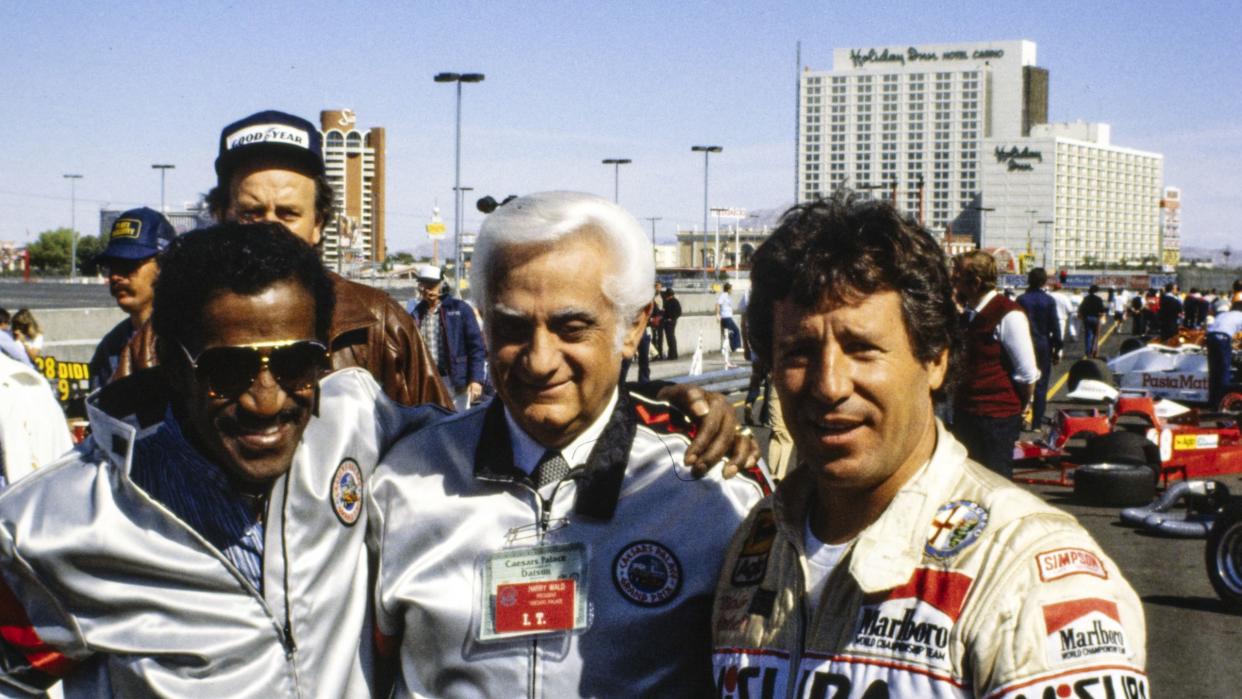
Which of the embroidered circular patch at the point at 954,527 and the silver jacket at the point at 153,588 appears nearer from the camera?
the embroidered circular patch at the point at 954,527

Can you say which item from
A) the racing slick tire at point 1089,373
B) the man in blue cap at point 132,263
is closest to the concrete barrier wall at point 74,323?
the racing slick tire at point 1089,373

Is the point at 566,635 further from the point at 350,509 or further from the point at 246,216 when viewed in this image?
the point at 246,216

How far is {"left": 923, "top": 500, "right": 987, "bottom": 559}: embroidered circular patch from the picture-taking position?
2049 mm

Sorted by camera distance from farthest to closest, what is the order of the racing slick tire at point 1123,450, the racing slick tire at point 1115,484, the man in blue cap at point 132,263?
the racing slick tire at point 1123,450
the racing slick tire at point 1115,484
the man in blue cap at point 132,263

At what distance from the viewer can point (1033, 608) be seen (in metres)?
1.91

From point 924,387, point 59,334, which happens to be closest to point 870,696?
point 924,387

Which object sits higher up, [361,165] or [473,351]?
[361,165]

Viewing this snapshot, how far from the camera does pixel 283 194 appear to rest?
345cm

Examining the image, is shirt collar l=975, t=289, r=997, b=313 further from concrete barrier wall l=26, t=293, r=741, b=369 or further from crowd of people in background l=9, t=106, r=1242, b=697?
concrete barrier wall l=26, t=293, r=741, b=369

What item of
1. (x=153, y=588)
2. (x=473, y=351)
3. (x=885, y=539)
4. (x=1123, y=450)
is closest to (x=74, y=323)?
(x=473, y=351)

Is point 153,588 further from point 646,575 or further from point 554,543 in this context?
point 646,575

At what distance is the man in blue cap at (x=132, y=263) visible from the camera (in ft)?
15.8

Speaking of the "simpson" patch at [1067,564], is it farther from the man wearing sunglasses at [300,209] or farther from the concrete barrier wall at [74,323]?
the concrete barrier wall at [74,323]

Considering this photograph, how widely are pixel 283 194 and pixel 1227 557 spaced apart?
6757 mm
